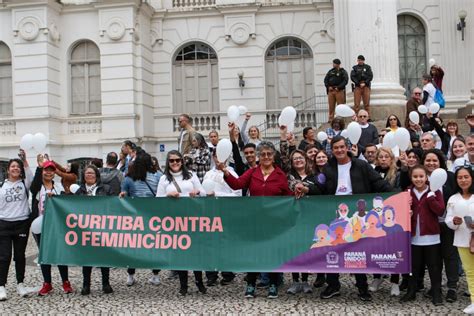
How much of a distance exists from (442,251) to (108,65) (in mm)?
17167

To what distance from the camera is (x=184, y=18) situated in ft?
76.9

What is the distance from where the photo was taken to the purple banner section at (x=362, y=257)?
753cm

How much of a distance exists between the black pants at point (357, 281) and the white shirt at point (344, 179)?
1.11m

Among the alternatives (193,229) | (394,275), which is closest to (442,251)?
(394,275)

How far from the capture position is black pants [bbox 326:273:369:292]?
25.6 feet

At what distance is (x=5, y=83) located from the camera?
23.2 meters

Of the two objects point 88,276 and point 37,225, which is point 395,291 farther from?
point 37,225

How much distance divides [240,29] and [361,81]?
322 inches

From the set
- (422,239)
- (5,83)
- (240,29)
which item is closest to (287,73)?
(240,29)

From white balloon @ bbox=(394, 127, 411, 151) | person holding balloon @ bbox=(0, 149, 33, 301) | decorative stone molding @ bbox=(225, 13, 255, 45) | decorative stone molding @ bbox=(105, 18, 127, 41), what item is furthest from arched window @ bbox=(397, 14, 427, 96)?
person holding balloon @ bbox=(0, 149, 33, 301)

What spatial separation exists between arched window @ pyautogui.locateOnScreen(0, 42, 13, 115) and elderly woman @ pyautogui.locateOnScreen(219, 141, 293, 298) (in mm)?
17610

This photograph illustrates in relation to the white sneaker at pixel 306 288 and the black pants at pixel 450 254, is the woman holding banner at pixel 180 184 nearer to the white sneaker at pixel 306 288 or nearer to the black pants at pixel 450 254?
the white sneaker at pixel 306 288

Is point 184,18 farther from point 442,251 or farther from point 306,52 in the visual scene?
point 442,251

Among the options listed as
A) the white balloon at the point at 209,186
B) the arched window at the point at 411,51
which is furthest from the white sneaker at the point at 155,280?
the arched window at the point at 411,51
